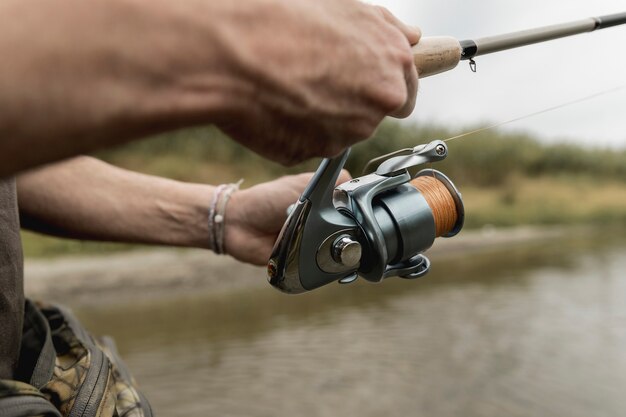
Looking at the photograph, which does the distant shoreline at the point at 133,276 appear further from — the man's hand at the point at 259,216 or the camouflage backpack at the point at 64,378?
the camouflage backpack at the point at 64,378

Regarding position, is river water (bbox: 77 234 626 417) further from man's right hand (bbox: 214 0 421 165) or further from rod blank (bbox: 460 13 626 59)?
man's right hand (bbox: 214 0 421 165)

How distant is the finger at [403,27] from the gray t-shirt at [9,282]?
0.62m

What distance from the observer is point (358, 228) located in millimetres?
1093

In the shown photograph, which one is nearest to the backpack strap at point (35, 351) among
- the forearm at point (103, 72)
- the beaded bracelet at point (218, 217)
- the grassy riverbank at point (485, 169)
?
the beaded bracelet at point (218, 217)

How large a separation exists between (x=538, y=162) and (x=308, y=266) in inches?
552

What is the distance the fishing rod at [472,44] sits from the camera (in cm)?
102

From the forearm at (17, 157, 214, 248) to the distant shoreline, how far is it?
4.72 meters

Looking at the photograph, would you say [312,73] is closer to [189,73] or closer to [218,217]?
[189,73]

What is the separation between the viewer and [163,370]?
426 centimetres

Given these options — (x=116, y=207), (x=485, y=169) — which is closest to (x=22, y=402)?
(x=116, y=207)

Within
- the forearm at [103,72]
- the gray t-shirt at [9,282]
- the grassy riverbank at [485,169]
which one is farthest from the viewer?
the grassy riverbank at [485,169]

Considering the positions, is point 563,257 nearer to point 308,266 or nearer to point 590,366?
point 590,366

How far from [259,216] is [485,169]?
474 inches

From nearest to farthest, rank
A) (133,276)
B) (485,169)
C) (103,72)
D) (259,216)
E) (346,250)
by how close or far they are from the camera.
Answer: (103,72) → (346,250) → (259,216) → (133,276) → (485,169)
